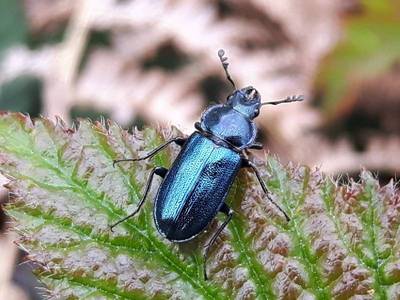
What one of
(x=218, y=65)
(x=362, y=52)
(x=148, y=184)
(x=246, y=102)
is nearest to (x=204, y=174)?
(x=148, y=184)

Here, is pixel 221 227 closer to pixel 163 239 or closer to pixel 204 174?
pixel 163 239

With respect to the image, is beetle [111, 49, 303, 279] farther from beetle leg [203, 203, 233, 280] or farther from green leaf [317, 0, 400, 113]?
green leaf [317, 0, 400, 113]

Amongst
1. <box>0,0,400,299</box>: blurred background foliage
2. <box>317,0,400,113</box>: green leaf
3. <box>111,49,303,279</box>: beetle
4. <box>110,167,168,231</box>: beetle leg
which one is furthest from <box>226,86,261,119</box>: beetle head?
<box>317,0,400,113</box>: green leaf

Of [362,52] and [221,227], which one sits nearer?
[221,227]

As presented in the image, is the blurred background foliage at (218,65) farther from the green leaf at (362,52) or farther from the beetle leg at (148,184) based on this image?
the beetle leg at (148,184)

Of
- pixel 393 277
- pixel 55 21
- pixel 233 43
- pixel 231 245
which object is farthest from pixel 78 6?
pixel 393 277

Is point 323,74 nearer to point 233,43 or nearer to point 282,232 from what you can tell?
point 233,43

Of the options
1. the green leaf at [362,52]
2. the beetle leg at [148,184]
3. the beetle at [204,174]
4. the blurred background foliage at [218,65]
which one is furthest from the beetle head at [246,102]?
the green leaf at [362,52]

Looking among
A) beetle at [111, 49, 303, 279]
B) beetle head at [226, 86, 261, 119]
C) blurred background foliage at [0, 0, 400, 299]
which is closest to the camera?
beetle at [111, 49, 303, 279]
